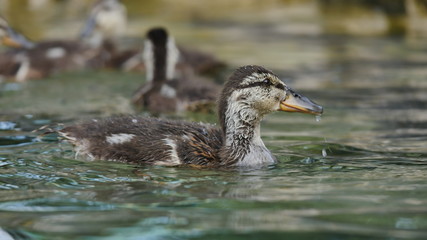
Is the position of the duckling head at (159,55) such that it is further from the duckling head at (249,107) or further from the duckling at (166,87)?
the duckling head at (249,107)

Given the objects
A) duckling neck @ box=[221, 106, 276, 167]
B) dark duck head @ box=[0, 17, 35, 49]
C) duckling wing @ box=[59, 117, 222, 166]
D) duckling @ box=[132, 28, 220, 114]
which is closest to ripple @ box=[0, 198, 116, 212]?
duckling wing @ box=[59, 117, 222, 166]

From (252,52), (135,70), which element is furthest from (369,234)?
(252,52)

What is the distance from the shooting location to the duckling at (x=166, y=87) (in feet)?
28.8

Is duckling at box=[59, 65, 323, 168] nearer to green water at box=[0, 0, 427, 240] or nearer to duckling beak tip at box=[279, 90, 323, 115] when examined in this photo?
duckling beak tip at box=[279, 90, 323, 115]

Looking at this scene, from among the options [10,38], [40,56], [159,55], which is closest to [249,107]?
[159,55]

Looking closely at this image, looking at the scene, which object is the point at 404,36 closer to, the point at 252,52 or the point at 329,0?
the point at 252,52

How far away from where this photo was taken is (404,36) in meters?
14.5

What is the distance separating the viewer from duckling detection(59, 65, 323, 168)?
5977 mm

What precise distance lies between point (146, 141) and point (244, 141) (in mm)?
707

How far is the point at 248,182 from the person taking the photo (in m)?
5.49

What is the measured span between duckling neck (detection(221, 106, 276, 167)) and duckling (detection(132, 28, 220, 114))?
8.02 ft

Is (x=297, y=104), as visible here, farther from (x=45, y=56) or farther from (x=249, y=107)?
(x=45, y=56)

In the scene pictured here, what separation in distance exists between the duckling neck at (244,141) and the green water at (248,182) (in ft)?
0.54

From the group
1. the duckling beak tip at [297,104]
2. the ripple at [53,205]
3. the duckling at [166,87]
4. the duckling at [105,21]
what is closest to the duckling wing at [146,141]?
the duckling beak tip at [297,104]
